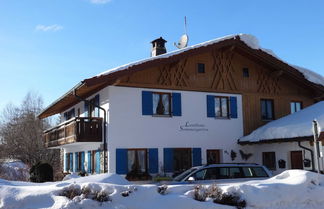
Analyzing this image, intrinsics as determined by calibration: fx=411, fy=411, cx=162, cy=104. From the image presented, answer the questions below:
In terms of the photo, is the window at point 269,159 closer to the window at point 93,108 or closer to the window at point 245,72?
the window at point 245,72

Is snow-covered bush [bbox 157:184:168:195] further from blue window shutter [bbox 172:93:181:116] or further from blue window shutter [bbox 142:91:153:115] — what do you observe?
blue window shutter [bbox 172:93:181:116]

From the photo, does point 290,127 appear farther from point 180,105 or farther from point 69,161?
point 69,161

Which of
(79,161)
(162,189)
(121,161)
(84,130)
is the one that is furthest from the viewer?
(79,161)

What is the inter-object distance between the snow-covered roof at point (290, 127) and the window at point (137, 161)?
17.3 feet

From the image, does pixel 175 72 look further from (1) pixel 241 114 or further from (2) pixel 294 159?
(2) pixel 294 159

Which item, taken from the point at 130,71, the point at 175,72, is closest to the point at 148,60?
the point at 130,71

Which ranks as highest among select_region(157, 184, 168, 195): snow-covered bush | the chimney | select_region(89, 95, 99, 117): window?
the chimney

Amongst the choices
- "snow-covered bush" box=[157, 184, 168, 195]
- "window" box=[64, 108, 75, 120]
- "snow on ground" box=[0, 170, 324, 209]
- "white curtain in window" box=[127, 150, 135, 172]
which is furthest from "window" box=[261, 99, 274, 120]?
"snow-covered bush" box=[157, 184, 168, 195]

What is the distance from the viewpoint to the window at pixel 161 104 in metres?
18.7

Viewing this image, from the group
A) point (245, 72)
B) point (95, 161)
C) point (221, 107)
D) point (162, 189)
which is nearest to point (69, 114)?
point (95, 161)

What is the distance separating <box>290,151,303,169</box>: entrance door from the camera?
719 inches

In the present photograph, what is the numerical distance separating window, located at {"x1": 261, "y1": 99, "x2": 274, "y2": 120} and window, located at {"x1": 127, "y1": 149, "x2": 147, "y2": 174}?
730cm

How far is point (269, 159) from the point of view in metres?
20.0

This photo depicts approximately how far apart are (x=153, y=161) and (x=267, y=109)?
24.4ft
